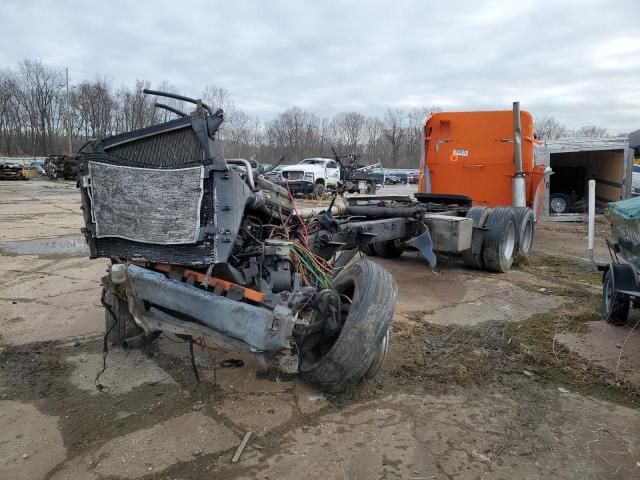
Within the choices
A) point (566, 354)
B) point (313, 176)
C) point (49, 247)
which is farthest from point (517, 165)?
point (313, 176)

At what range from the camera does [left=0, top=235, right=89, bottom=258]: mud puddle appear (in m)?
8.91

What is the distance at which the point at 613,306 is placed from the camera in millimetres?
4922

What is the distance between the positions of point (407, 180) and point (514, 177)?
38.5m

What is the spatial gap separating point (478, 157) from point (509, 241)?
83.0 inches

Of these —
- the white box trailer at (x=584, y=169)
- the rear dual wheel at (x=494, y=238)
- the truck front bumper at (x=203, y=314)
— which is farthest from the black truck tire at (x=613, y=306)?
the white box trailer at (x=584, y=169)

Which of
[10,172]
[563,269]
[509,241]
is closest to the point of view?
[509,241]

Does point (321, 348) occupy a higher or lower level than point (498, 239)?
lower

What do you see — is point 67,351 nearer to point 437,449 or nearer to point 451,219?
point 437,449

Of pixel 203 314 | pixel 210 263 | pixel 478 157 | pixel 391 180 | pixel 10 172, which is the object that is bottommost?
pixel 203 314

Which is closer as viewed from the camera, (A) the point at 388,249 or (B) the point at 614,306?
(B) the point at 614,306

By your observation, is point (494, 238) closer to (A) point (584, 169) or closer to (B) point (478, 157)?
(B) point (478, 157)

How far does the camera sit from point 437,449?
9.60 feet

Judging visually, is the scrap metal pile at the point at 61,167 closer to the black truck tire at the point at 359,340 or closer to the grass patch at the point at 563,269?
the grass patch at the point at 563,269

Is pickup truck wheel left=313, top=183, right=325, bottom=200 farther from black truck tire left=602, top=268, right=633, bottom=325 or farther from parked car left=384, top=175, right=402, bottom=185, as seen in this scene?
parked car left=384, top=175, right=402, bottom=185
